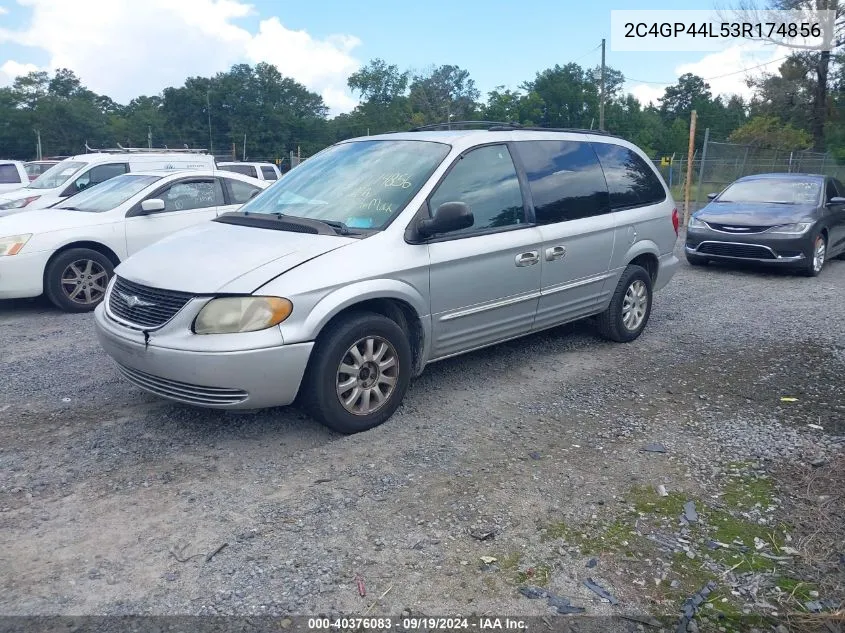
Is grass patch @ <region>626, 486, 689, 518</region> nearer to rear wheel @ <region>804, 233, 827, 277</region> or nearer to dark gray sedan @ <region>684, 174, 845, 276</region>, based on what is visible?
dark gray sedan @ <region>684, 174, 845, 276</region>

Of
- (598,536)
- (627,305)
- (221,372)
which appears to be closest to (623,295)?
(627,305)

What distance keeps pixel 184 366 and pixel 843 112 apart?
47.5 meters

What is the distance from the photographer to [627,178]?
654cm

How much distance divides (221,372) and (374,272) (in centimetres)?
108

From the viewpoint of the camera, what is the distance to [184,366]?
4023 millimetres

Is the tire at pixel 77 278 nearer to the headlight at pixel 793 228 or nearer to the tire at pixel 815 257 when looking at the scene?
the headlight at pixel 793 228

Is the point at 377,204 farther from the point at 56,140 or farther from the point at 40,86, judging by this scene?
the point at 40,86

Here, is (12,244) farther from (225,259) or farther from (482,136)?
(482,136)

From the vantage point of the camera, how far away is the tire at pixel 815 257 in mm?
10414

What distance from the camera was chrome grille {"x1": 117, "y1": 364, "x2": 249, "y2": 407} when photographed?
13.4 ft

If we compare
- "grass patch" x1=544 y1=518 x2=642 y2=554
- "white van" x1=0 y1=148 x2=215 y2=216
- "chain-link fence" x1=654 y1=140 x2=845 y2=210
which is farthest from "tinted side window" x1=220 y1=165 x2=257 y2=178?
"grass patch" x1=544 y1=518 x2=642 y2=554

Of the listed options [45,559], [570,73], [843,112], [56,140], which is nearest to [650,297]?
[45,559]

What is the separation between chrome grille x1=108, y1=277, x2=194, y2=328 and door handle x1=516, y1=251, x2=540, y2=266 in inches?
93.2

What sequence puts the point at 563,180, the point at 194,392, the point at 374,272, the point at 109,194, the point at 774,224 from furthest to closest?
the point at 774,224 < the point at 109,194 < the point at 563,180 < the point at 374,272 < the point at 194,392
